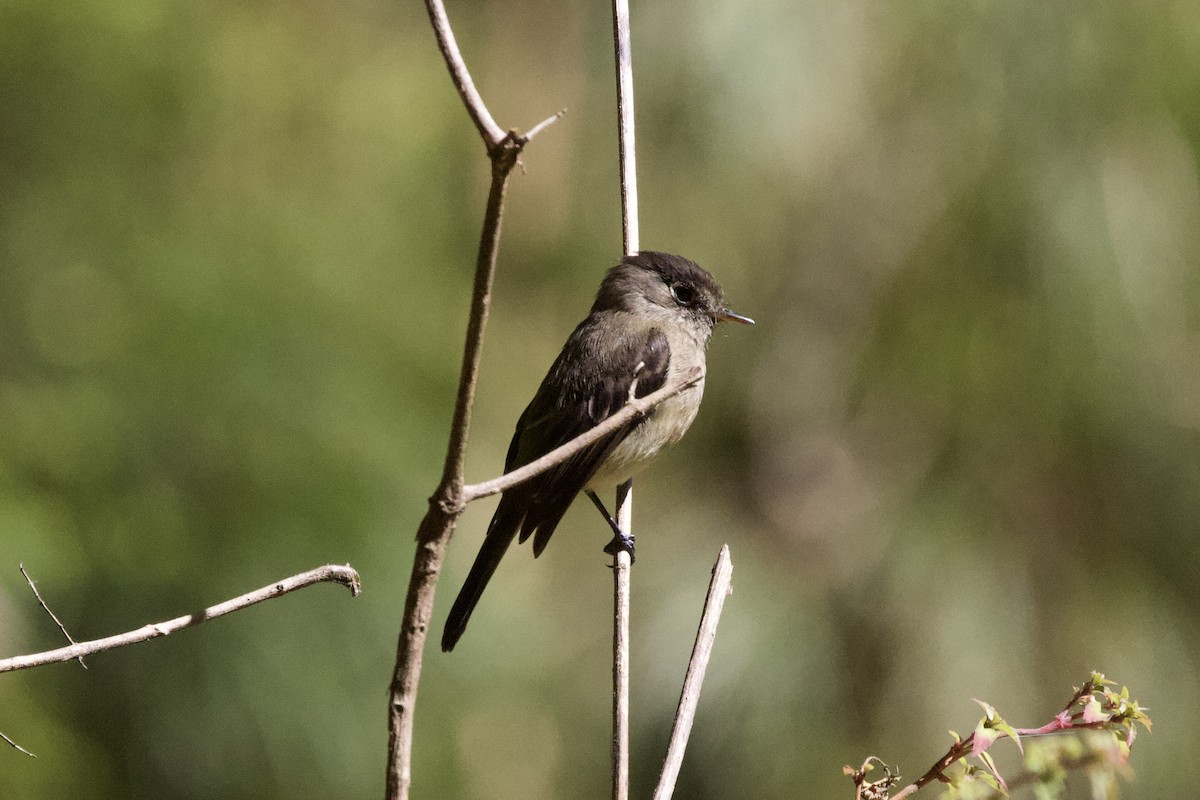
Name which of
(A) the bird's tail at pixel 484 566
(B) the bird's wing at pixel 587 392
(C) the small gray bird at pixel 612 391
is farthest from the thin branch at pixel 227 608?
(B) the bird's wing at pixel 587 392

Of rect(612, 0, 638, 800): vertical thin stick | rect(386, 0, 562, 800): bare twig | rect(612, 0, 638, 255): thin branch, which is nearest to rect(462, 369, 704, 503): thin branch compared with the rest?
rect(386, 0, 562, 800): bare twig

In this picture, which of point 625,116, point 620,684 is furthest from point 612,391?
point 620,684

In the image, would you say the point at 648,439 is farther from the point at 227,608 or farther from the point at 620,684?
the point at 227,608

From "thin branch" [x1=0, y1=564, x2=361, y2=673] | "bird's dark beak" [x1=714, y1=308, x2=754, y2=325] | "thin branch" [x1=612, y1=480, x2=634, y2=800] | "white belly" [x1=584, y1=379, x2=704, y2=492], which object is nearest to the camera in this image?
"thin branch" [x1=0, y1=564, x2=361, y2=673]

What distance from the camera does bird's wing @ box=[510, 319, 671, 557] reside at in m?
2.99

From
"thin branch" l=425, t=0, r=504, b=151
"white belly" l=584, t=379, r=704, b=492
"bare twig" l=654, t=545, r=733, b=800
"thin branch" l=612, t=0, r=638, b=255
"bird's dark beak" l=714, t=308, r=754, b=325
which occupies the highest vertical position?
"bird's dark beak" l=714, t=308, r=754, b=325

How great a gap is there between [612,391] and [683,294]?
16.8 inches

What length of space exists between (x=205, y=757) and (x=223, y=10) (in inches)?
110

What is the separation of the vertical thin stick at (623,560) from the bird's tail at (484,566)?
0.39 meters

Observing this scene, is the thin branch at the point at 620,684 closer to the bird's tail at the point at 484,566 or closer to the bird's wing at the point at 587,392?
the bird's tail at the point at 484,566

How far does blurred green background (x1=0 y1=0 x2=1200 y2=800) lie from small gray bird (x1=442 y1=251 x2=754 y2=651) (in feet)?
2.41

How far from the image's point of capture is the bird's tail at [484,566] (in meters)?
2.57

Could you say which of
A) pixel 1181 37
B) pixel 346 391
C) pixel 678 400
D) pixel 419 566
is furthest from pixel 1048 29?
pixel 419 566

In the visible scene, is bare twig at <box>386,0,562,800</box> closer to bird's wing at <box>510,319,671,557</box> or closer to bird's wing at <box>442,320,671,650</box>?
bird's wing at <box>442,320,671,650</box>
